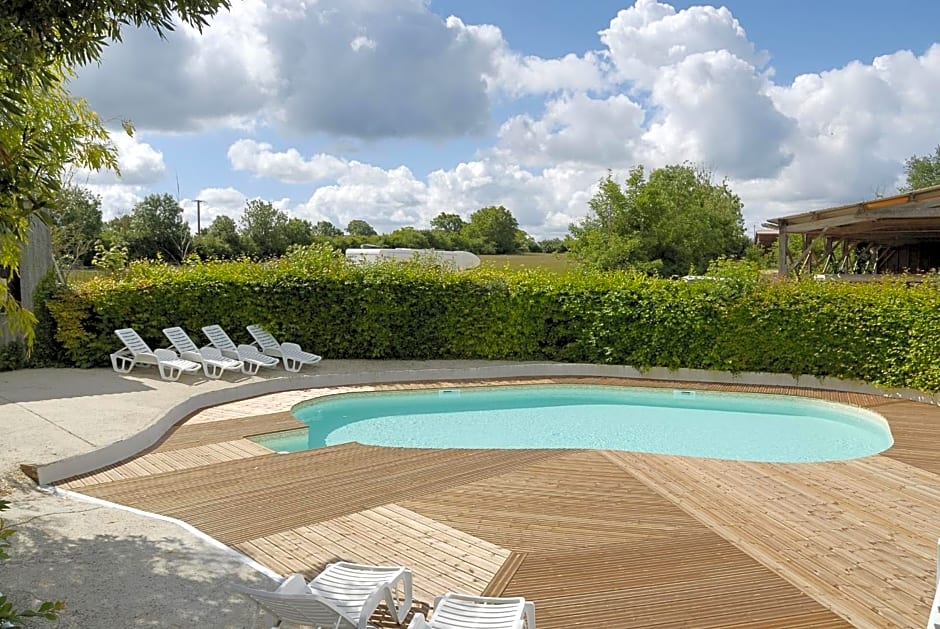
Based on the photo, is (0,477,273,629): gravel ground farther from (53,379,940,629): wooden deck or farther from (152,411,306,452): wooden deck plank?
(152,411,306,452): wooden deck plank

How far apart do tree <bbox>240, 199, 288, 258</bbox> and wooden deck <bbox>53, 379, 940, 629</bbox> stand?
1653 inches

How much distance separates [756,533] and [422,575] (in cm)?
319

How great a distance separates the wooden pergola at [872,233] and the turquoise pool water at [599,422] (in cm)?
499

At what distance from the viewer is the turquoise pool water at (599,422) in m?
10.5

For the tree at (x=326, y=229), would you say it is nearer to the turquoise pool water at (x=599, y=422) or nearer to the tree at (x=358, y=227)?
the tree at (x=358, y=227)

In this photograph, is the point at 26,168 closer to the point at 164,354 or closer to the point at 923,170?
the point at 164,354

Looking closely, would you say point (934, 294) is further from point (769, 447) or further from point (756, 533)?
point (756, 533)

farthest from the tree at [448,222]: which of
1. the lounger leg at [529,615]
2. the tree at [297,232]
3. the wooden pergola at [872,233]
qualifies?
the lounger leg at [529,615]

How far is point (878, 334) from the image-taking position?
13.1 metres

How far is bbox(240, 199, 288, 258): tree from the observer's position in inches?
1945

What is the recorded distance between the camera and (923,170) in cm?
5028

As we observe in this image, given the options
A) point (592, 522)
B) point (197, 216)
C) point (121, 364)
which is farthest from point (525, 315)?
point (197, 216)

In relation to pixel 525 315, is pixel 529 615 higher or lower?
lower

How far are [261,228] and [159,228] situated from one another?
22.2 feet
